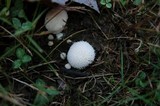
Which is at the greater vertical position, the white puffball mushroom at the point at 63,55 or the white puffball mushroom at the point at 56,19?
the white puffball mushroom at the point at 56,19

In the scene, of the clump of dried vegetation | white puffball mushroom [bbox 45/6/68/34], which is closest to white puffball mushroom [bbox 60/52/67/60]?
the clump of dried vegetation

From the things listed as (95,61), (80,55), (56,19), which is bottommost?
(95,61)

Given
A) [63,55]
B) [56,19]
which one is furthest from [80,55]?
[56,19]

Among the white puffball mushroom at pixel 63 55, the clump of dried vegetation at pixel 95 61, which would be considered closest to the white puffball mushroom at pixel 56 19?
the clump of dried vegetation at pixel 95 61

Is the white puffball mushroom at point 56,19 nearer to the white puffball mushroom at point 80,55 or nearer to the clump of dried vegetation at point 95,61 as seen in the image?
the clump of dried vegetation at point 95,61

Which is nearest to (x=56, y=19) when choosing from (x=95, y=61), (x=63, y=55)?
(x=63, y=55)

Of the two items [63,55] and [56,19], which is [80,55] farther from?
[56,19]

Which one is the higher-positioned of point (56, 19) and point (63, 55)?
point (56, 19)
